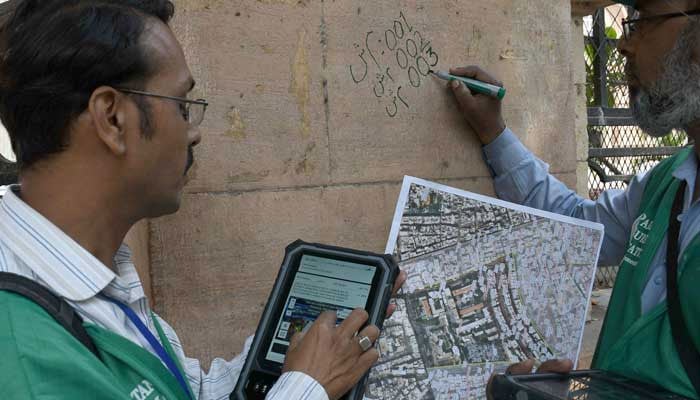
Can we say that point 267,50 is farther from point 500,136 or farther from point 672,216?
point 672,216

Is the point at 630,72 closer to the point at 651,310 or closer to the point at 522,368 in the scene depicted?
the point at 651,310

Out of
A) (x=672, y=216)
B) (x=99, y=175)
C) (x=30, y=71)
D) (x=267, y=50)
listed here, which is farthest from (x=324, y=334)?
(x=672, y=216)

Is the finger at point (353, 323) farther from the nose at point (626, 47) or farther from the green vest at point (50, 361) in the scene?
the nose at point (626, 47)

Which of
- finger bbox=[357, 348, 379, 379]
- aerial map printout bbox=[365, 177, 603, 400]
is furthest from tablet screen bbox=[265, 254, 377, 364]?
aerial map printout bbox=[365, 177, 603, 400]

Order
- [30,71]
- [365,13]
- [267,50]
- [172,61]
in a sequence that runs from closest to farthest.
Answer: [30,71] < [172,61] < [267,50] < [365,13]

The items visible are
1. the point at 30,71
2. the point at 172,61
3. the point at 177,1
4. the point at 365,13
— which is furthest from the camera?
the point at 365,13

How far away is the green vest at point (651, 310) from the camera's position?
1.82 meters

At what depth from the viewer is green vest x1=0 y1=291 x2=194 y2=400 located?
1.10 meters

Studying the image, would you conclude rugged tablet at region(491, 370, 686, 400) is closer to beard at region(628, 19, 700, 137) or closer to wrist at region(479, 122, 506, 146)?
beard at region(628, 19, 700, 137)

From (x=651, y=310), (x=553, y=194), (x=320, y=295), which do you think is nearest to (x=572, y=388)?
(x=651, y=310)

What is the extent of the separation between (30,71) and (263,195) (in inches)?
37.6

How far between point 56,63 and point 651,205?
179cm

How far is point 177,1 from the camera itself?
6.69 feet

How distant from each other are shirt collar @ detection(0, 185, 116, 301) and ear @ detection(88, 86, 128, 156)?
0.66ft
